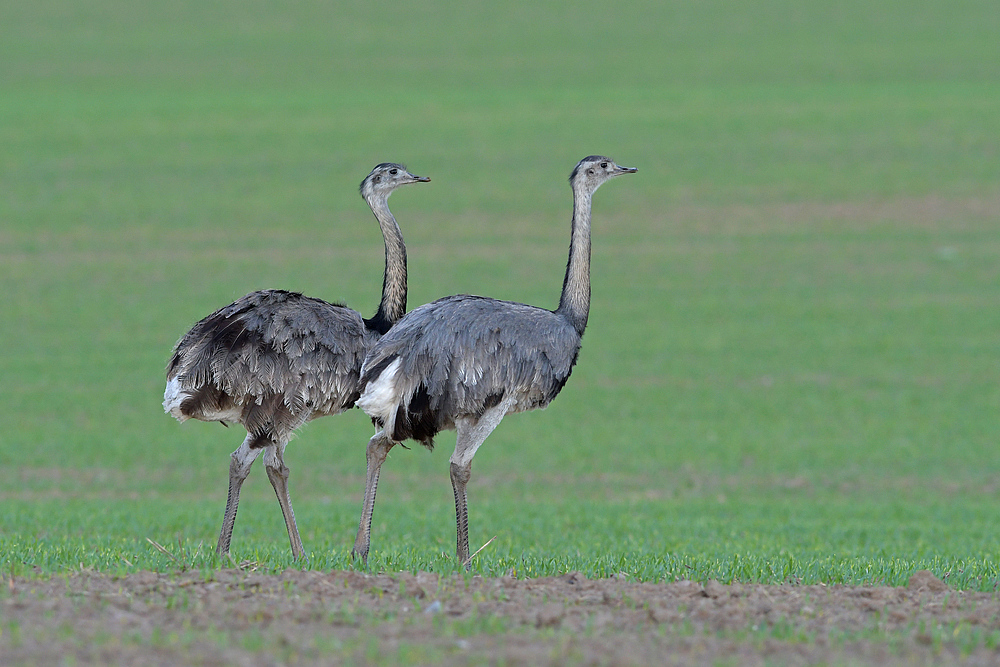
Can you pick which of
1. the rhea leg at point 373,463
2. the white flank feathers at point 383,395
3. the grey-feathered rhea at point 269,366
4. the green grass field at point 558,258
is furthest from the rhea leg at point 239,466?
the white flank feathers at point 383,395

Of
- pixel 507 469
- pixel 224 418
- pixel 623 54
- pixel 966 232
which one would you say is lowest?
pixel 507 469

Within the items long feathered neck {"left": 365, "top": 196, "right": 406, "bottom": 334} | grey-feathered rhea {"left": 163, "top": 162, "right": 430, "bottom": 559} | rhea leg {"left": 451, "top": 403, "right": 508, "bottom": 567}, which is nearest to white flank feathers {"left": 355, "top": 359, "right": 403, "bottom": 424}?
rhea leg {"left": 451, "top": 403, "right": 508, "bottom": 567}

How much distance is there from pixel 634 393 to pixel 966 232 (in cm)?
1223

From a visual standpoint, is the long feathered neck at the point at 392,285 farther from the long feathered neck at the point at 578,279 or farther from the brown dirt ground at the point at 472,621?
the brown dirt ground at the point at 472,621

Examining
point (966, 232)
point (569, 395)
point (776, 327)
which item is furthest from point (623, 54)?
point (569, 395)

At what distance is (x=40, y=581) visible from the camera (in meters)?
7.93

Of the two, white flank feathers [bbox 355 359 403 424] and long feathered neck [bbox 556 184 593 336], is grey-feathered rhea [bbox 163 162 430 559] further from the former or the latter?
long feathered neck [bbox 556 184 593 336]

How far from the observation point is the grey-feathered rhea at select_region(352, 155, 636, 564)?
9.59 m

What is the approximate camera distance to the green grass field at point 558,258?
1567 cm

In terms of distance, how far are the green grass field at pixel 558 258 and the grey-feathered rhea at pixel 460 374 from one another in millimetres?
815

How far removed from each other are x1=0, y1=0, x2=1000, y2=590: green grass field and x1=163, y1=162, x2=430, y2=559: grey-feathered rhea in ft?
3.12

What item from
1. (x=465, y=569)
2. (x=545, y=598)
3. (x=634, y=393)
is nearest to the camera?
(x=545, y=598)

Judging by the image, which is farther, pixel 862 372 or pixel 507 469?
pixel 862 372

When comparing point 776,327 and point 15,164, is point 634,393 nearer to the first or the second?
point 776,327
